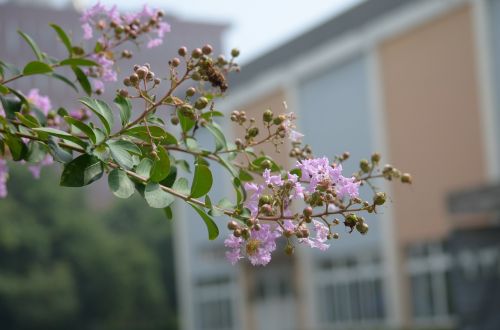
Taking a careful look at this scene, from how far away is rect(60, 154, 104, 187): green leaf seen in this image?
4.98 feet

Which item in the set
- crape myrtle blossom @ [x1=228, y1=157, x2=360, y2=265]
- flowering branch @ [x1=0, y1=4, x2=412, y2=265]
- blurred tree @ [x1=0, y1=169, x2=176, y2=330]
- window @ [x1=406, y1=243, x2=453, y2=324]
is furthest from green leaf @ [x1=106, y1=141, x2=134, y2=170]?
blurred tree @ [x1=0, y1=169, x2=176, y2=330]

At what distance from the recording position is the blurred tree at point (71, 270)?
29.5 m

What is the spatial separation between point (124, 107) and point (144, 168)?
0.17 metres

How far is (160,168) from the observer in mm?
1534

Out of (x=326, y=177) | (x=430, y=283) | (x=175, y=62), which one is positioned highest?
(x=175, y=62)

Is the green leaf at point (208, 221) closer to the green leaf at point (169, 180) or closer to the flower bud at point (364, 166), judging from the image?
the green leaf at point (169, 180)

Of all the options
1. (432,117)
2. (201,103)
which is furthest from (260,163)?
(432,117)

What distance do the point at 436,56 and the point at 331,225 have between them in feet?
43.1

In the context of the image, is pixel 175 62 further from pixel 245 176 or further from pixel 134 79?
pixel 245 176

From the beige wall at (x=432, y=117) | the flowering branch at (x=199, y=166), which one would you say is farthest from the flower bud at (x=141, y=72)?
the beige wall at (x=432, y=117)

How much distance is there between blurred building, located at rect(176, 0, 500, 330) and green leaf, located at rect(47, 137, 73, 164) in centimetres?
893

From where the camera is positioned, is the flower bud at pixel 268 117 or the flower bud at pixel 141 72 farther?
the flower bud at pixel 268 117

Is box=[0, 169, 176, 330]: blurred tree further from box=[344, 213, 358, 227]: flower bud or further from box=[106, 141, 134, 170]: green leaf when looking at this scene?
box=[344, 213, 358, 227]: flower bud

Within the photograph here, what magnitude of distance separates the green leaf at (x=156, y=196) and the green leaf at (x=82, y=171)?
3.5 inches
